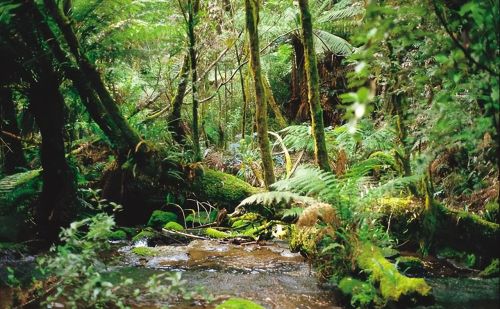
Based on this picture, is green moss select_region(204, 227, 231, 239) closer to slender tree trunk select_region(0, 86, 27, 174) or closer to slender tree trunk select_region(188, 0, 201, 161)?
slender tree trunk select_region(188, 0, 201, 161)

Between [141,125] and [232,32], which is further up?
[232,32]

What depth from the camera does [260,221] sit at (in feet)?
19.5

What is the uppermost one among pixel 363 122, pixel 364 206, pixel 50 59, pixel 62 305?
pixel 50 59

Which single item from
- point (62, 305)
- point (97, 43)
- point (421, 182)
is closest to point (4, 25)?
point (97, 43)

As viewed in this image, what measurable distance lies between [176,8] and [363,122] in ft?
17.5

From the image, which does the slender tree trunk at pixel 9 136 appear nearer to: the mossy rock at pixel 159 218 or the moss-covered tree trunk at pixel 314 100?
the mossy rock at pixel 159 218

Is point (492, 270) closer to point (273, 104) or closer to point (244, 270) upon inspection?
point (244, 270)

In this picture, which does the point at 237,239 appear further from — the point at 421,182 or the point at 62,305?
the point at 62,305

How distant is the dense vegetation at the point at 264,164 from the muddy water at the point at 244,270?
20cm

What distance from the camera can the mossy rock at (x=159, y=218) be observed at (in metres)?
6.20

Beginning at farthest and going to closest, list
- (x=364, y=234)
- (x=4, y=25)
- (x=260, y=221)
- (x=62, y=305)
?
(x=260, y=221), (x=4, y=25), (x=364, y=234), (x=62, y=305)

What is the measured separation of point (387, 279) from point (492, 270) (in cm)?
122

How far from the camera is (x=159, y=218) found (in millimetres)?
6250

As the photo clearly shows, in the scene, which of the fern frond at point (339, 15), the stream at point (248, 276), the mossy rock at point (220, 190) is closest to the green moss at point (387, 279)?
the stream at point (248, 276)
